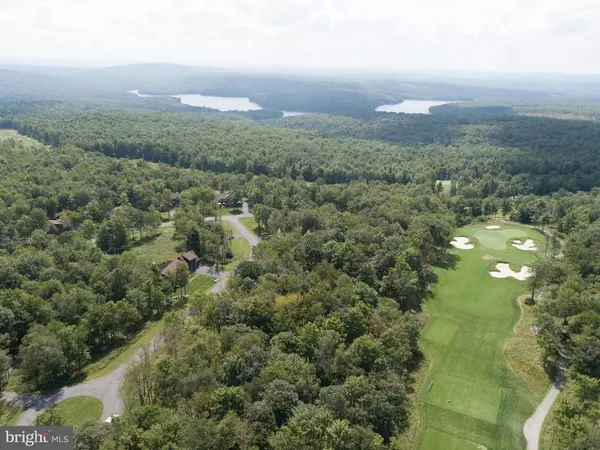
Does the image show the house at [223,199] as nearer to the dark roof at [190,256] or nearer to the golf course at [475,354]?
the dark roof at [190,256]

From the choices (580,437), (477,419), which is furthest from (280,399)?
(580,437)

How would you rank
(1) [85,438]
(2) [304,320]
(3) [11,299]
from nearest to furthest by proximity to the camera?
(1) [85,438] → (2) [304,320] → (3) [11,299]

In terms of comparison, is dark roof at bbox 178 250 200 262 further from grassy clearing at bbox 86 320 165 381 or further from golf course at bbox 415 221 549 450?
golf course at bbox 415 221 549 450

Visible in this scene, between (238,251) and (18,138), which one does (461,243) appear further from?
(18,138)

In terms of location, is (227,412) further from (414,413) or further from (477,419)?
(477,419)

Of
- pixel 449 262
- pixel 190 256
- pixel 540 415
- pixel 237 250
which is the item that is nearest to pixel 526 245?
pixel 449 262

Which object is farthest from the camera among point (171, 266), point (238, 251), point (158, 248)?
point (158, 248)
